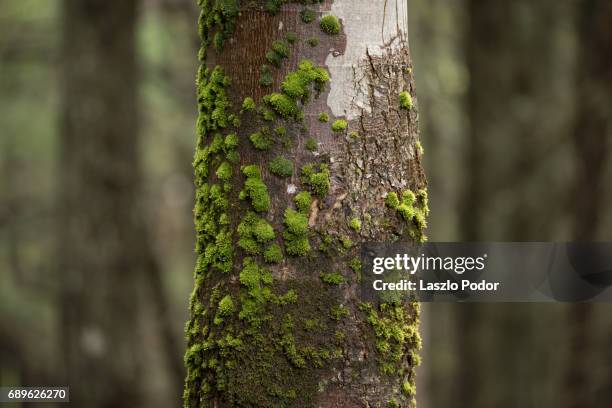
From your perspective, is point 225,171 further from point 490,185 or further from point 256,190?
point 490,185

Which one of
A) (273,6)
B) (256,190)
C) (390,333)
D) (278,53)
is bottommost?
(390,333)

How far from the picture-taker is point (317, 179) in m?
2.08

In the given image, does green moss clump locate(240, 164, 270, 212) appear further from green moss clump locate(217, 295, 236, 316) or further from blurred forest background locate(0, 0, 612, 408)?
blurred forest background locate(0, 0, 612, 408)

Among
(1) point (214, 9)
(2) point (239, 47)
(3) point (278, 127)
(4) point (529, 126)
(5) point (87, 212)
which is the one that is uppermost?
(4) point (529, 126)

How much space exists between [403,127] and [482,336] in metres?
5.43

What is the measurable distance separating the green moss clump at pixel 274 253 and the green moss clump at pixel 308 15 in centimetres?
61

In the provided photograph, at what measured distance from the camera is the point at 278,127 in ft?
6.88

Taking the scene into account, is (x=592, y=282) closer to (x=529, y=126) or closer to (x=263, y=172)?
(x=263, y=172)

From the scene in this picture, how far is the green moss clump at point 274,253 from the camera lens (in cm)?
209

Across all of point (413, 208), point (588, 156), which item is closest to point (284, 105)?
point (413, 208)

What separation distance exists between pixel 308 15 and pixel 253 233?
60cm

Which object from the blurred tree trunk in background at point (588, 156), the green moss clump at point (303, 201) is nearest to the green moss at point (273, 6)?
the green moss clump at point (303, 201)

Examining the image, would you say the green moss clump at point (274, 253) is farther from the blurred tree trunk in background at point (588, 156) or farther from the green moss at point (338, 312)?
the blurred tree trunk in background at point (588, 156)

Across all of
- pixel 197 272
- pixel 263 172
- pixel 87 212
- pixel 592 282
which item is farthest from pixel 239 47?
pixel 87 212
